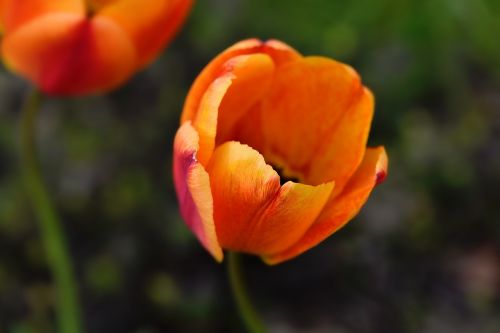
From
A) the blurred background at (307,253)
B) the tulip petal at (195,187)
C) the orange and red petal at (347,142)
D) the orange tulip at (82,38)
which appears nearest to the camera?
the tulip petal at (195,187)

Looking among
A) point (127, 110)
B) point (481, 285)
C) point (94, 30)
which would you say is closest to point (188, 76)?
point (127, 110)

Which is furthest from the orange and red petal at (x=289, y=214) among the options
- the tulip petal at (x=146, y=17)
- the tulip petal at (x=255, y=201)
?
the tulip petal at (x=146, y=17)

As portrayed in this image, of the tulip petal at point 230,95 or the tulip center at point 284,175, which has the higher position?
the tulip petal at point 230,95

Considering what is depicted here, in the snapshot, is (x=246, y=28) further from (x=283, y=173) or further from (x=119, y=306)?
(x=283, y=173)

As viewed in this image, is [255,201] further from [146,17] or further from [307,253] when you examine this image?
[307,253]

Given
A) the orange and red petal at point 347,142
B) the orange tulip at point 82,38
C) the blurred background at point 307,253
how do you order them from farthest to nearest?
the blurred background at point 307,253, the orange tulip at point 82,38, the orange and red petal at point 347,142

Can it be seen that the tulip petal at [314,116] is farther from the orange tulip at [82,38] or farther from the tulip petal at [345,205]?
the orange tulip at [82,38]

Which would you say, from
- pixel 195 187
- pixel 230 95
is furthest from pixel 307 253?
pixel 195 187
